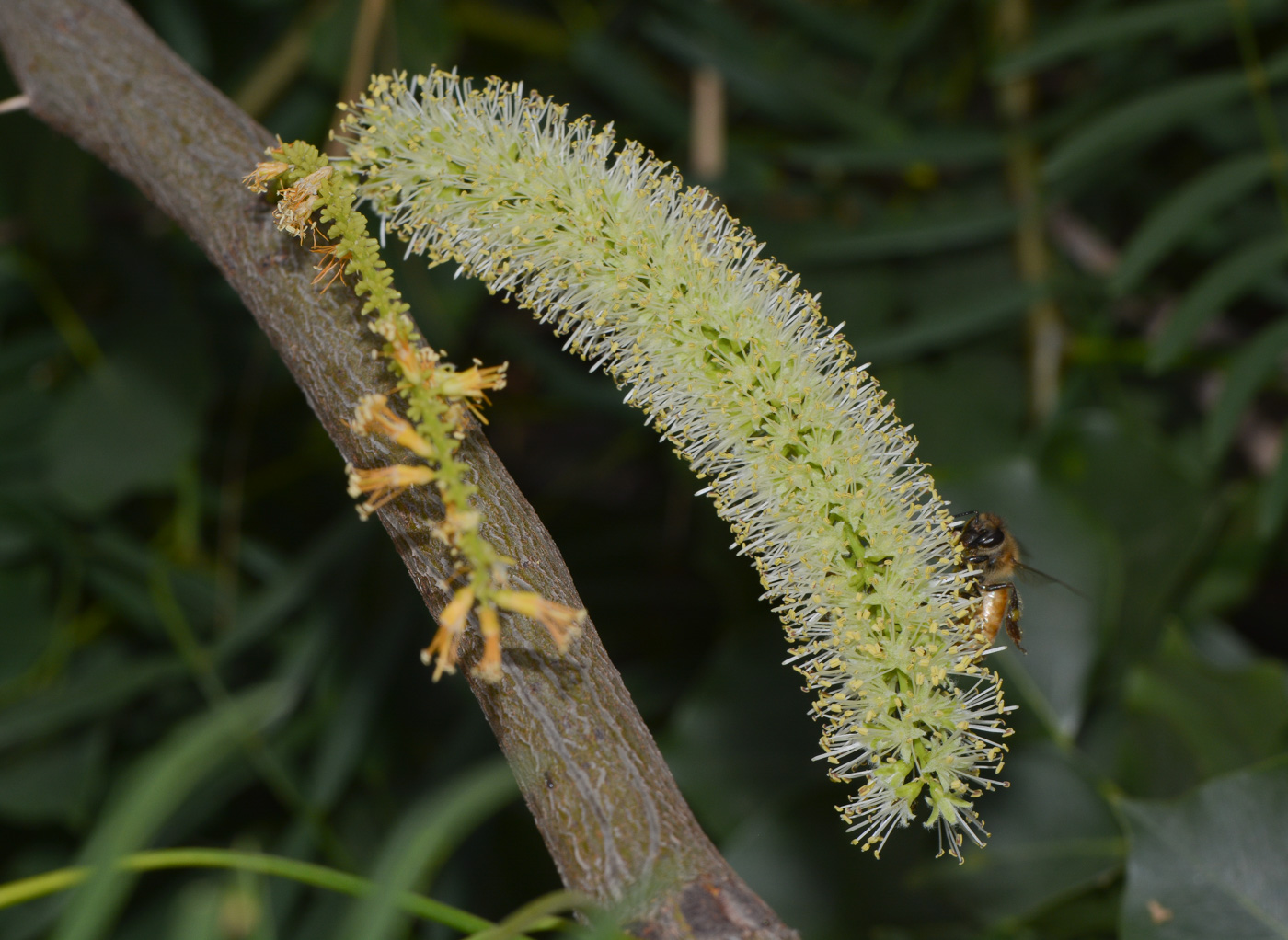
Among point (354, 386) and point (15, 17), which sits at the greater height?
point (15, 17)

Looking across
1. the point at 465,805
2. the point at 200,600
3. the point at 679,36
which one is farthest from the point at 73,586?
the point at 465,805

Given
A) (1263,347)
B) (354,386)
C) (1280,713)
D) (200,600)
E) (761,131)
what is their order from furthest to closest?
1. (761,131)
2. (200,600)
3. (1263,347)
4. (1280,713)
5. (354,386)

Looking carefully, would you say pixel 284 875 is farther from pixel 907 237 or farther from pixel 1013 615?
pixel 907 237

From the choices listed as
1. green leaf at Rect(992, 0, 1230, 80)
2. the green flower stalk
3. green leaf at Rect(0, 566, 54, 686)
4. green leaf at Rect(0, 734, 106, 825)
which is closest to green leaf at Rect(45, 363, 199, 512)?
green leaf at Rect(0, 566, 54, 686)

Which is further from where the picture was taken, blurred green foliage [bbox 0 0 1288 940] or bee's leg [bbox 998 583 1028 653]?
blurred green foliage [bbox 0 0 1288 940]

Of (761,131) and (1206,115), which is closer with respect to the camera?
(1206,115)

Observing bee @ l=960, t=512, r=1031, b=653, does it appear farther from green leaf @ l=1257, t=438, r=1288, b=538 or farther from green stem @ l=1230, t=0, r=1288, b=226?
green stem @ l=1230, t=0, r=1288, b=226

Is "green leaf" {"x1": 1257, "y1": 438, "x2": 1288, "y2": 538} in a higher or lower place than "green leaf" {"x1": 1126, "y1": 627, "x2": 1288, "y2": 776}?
higher

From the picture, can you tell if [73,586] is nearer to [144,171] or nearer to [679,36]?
[144,171]
